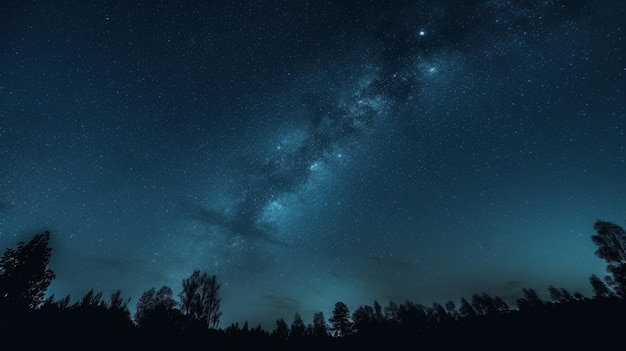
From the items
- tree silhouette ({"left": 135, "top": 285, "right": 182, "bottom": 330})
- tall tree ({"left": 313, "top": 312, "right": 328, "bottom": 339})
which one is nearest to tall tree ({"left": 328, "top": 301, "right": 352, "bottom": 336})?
tall tree ({"left": 313, "top": 312, "right": 328, "bottom": 339})

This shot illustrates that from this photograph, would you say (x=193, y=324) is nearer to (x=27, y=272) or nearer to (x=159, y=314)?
(x=159, y=314)

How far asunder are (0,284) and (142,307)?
34.2 meters

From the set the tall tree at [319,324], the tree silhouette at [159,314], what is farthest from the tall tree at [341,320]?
the tree silhouette at [159,314]

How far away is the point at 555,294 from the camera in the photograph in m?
105

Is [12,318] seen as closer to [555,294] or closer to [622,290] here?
[622,290]

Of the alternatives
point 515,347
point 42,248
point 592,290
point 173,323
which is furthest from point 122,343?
point 592,290

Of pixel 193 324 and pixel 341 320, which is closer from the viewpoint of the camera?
pixel 193 324

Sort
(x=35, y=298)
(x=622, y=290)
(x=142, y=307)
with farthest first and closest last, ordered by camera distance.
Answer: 1. (x=142, y=307)
2. (x=622, y=290)
3. (x=35, y=298)

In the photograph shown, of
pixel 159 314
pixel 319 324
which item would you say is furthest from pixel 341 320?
pixel 159 314

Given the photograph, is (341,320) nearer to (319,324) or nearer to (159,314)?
(319,324)

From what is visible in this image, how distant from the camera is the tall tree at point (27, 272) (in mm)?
39875

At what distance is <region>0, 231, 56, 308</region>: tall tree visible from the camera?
3988 centimetres

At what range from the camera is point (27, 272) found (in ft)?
138

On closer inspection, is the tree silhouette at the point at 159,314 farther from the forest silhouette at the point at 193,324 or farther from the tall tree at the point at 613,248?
the tall tree at the point at 613,248
